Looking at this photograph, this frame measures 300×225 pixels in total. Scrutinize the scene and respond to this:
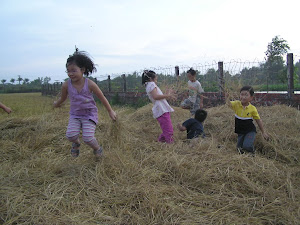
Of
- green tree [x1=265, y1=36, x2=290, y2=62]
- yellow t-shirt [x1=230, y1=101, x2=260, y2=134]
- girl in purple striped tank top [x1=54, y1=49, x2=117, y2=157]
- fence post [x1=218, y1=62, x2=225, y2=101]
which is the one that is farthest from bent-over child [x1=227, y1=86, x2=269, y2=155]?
green tree [x1=265, y1=36, x2=290, y2=62]

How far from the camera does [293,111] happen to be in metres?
5.34

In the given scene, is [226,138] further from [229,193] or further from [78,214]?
[78,214]

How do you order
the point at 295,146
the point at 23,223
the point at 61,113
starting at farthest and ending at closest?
the point at 61,113 → the point at 295,146 → the point at 23,223

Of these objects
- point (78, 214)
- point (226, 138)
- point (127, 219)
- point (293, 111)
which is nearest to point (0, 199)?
point (78, 214)

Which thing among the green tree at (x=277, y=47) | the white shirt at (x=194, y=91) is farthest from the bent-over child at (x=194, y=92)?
the green tree at (x=277, y=47)

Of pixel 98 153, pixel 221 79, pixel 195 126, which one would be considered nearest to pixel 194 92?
pixel 195 126

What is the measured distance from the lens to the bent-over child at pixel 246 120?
3.53 meters

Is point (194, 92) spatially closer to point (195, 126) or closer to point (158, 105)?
point (195, 126)

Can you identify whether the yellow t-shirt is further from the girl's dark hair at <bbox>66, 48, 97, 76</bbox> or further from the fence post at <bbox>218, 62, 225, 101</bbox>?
the fence post at <bbox>218, 62, 225, 101</bbox>

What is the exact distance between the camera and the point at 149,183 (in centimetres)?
246

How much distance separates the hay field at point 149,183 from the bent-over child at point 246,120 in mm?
220

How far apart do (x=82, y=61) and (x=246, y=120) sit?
102 inches

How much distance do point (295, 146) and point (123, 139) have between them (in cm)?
259

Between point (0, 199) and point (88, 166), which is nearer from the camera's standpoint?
point (0, 199)
